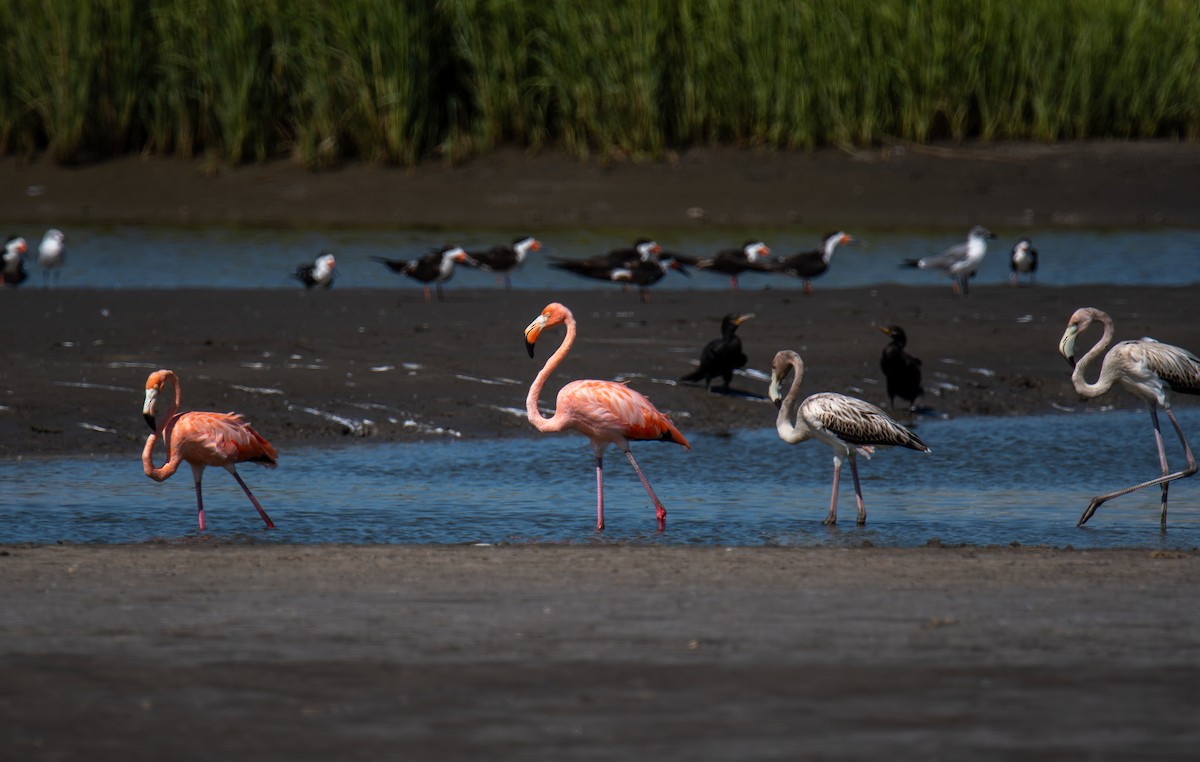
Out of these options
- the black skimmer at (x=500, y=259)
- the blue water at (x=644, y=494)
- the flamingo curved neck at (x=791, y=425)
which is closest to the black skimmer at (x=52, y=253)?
the black skimmer at (x=500, y=259)

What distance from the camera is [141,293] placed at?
15508 mm

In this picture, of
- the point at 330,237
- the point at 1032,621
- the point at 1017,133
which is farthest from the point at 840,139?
the point at 1032,621

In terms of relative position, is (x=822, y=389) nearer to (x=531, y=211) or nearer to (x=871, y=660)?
(x=871, y=660)

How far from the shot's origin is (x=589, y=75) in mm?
23531

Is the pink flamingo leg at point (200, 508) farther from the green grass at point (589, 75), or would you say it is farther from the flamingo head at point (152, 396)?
the green grass at point (589, 75)

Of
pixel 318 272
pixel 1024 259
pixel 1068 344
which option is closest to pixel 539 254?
pixel 318 272

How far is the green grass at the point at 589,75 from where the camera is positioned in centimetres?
2319

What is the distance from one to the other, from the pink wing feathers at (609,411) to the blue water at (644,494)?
1.30 ft

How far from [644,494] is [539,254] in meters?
11.1

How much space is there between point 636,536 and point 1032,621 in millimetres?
2692

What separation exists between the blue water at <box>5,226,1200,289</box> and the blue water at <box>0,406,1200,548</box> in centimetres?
734

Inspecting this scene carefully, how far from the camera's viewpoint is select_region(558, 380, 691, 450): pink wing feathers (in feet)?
28.9

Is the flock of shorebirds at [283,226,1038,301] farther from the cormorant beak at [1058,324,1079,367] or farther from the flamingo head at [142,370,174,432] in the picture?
the cormorant beak at [1058,324,1079,367]

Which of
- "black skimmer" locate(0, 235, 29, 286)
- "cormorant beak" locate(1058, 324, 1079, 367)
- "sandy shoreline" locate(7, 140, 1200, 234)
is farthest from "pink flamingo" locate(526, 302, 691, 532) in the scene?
"sandy shoreline" locate(7, 140, 1200, 234)
